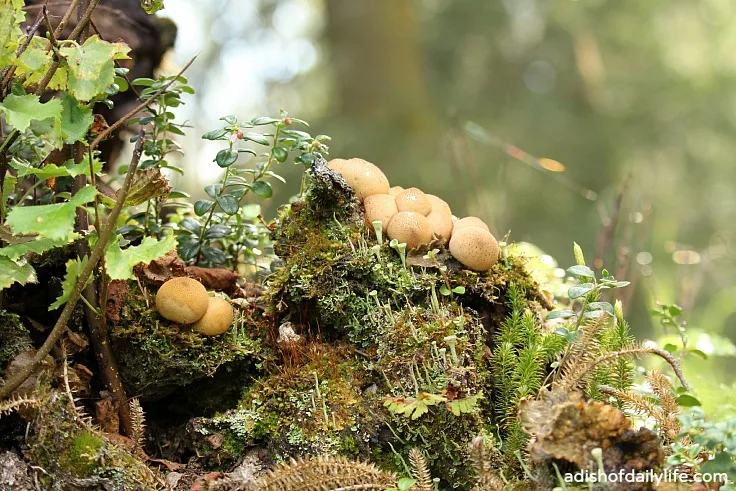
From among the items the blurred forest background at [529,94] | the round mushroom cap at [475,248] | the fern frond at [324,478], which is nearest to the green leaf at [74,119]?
the fern frond at [324,478]

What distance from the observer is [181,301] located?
172 centimetres

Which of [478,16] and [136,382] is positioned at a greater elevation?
[478,16]

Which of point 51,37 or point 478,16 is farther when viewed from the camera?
point 478,16

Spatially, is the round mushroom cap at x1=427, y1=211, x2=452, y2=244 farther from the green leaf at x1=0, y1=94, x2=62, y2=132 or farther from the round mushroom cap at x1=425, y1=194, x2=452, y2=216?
the green leaf at x1=0, y1=94, x2=62, y2=132

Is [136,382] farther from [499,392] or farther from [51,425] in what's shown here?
[499,392]

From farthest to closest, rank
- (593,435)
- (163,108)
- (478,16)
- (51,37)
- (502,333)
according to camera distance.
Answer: (478,16)
(163,108)
(502,333)
(51,37)
(593,435)

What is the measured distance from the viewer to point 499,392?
70.3 inches

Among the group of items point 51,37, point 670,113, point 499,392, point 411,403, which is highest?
point 670,113

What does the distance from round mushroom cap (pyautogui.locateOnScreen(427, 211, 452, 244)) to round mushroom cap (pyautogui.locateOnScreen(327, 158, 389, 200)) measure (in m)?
0.20

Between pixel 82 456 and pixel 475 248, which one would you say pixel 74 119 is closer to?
pixel 82 456

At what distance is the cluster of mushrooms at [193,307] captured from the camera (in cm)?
173

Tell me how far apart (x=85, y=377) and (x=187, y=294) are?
14.6 inches

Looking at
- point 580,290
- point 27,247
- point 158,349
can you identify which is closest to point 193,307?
point 158,349

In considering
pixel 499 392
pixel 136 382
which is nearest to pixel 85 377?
pixel 136 382
